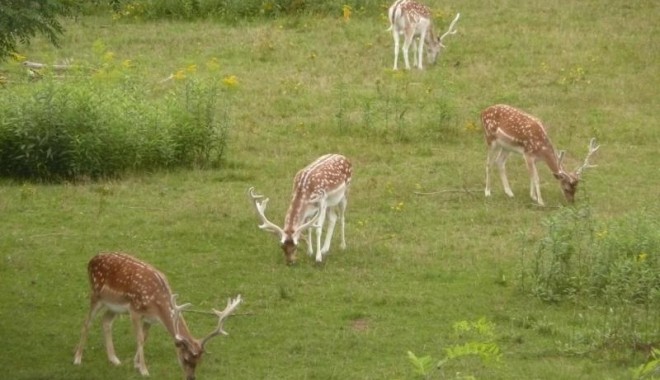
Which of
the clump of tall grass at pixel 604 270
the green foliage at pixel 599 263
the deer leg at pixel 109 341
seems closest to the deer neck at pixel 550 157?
the clump of tall grass at pixel 604 270

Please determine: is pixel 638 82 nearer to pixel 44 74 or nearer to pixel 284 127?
pixel 284 127

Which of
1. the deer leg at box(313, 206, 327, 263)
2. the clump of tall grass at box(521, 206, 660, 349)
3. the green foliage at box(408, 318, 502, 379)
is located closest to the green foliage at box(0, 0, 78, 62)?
the deer leg at box(313, 206, 327, 263)

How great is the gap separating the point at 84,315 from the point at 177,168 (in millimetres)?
5927

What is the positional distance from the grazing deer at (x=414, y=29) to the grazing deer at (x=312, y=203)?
951 cm

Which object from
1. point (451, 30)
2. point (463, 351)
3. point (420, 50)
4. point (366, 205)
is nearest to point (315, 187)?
point (366, 205)

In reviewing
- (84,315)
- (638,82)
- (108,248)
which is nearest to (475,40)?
(638,82)

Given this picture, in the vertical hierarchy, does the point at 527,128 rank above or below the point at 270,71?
above

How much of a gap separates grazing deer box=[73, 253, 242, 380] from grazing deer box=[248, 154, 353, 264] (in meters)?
2.90

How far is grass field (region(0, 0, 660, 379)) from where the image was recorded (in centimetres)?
1441

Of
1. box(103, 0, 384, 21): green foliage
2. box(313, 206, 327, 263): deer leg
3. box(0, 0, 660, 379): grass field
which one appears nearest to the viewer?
box(0, 0, 660, 379): grass field

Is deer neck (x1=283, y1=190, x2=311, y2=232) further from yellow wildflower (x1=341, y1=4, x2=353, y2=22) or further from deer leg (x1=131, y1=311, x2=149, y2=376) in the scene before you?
yellow wildflower (x1=341, y1=4, x2=353, y2=22)

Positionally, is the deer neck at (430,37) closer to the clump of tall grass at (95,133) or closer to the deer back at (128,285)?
the clump of tall grass at (95,133)

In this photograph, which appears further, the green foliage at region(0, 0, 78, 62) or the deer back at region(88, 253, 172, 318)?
the deer back at region(88, 253, 172, 318)

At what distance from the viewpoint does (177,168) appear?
69.3 feet
